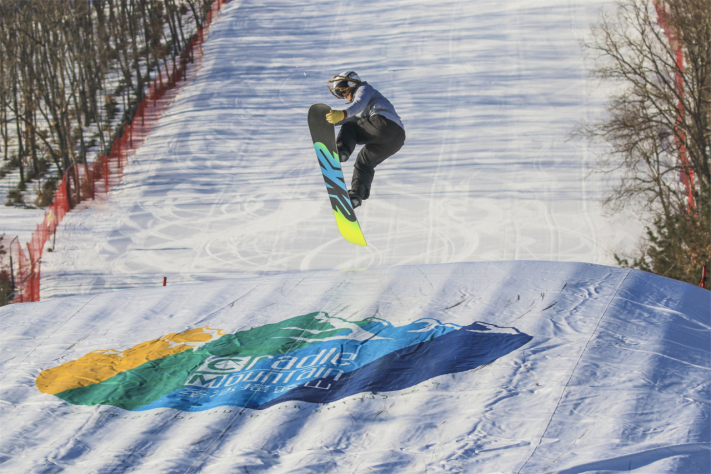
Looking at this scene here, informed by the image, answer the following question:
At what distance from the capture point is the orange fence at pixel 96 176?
12969mm

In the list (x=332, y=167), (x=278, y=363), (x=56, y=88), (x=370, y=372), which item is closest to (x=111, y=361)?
(x=278, y=363)

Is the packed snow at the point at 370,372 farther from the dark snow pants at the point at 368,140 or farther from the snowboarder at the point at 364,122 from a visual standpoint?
the snowboarder at the point at 364,122

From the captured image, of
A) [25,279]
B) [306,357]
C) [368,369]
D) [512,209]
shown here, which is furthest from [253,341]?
[512,209]

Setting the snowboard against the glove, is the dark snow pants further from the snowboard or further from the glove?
the glove

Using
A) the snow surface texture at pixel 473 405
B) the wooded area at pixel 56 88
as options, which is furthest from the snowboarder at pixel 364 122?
the wooded area at pixel 56 88

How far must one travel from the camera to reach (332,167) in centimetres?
641

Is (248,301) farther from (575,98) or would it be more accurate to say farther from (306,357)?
(575,98)

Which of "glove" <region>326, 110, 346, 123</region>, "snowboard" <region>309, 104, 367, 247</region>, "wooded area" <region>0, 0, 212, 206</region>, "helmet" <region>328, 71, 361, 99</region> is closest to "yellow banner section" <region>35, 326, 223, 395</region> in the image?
"snowboard" <region>309, 104, 367, 247</region>

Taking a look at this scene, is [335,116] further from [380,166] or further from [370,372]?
[380,166]

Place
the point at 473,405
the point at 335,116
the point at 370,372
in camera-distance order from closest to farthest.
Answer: the point at 473,405
the point at 370,372
the point at 335,116

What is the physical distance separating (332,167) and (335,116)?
741 mm

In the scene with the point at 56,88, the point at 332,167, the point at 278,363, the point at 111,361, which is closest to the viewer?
the point at 278,363

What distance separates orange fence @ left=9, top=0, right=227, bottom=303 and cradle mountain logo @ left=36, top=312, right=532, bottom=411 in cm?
760

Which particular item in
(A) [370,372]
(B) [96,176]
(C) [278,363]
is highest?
(A) [370,372]
